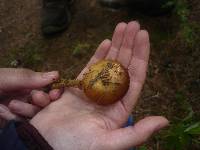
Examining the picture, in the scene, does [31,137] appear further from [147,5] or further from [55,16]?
[55,16]

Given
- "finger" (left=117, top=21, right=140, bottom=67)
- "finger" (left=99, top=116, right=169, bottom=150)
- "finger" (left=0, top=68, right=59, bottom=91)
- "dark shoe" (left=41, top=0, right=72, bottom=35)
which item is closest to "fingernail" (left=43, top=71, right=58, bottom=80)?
"finger" (left=0, top=68, right=59, bottom=91)

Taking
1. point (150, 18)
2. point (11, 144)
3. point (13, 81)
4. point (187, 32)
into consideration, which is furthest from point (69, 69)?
point (11, 144)

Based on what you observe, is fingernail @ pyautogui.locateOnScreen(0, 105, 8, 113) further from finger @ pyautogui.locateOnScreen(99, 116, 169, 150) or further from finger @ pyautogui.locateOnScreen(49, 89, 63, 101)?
finger @ pyautogui.locateOnScreen(99, 116, 169, 150)

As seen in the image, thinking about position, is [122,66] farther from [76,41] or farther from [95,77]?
[76,41]

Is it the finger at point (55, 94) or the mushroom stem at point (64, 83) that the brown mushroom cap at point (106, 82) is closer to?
the mushroom stem at point (64, 83)

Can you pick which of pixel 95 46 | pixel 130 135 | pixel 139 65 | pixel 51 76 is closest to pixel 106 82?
pixel 139 65

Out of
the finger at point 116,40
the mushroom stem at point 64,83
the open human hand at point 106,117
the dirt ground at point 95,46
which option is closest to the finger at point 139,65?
the open human hand at point 106,117

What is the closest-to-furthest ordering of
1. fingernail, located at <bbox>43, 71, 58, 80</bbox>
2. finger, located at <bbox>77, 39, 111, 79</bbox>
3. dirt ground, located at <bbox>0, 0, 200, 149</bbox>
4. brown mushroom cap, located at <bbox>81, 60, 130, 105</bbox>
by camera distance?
brown mushroom cap, located at <bbox>81, 60, 130, 105</bbox> < fingernail, located at <bbox>43, 71, 58, 80</bbox> < finger, located at <bbox>77, 39, 111, 79</bbox> < dirt ground, located at <bbox>0, 0, 200, 149</bbox>
